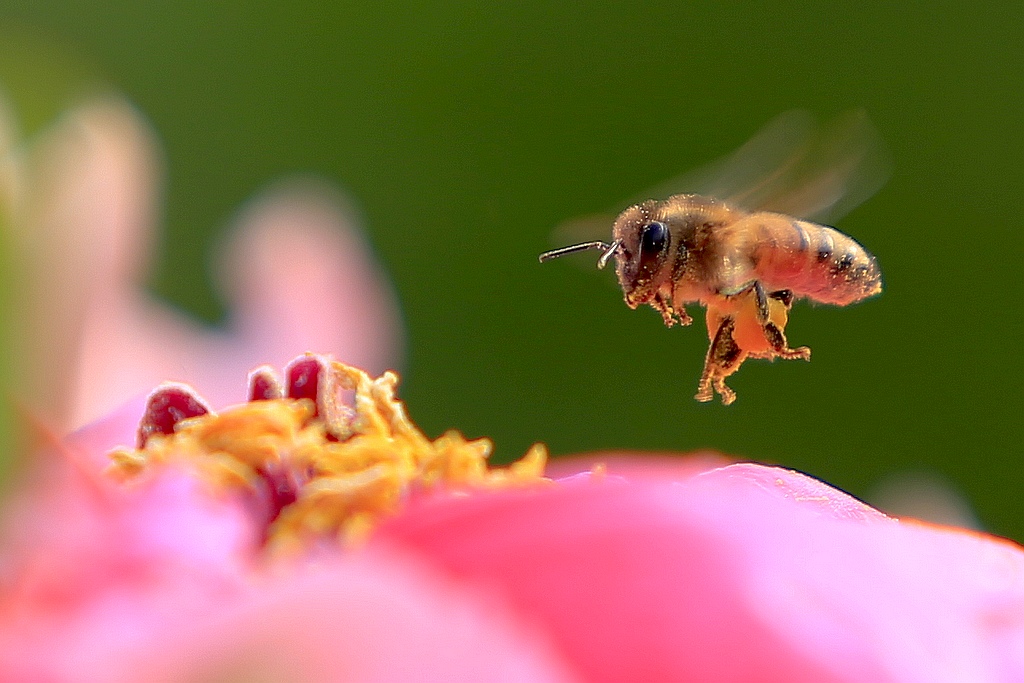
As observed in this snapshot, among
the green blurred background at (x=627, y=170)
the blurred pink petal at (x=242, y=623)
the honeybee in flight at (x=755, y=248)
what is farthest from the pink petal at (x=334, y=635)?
the green blurred background at (x=627, y=170)

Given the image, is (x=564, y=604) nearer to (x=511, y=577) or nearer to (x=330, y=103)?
(x=511, y=577)

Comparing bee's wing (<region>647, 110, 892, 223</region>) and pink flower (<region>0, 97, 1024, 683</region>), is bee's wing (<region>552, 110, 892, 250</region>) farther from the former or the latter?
pink flower (<region>0, 97, 1024, 683</region>)

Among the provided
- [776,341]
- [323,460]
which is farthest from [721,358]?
[323,460]

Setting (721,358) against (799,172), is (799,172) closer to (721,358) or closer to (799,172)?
(799,172)

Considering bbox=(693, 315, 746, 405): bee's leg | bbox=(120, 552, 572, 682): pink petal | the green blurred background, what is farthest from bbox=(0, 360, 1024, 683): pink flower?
the green blurred background

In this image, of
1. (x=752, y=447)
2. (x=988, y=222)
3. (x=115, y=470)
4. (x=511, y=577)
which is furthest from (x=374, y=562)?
(x=988, y=222)

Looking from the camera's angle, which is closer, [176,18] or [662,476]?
[662,476]

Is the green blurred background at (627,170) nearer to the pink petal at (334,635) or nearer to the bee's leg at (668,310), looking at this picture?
the bee's leg at (668,310)
